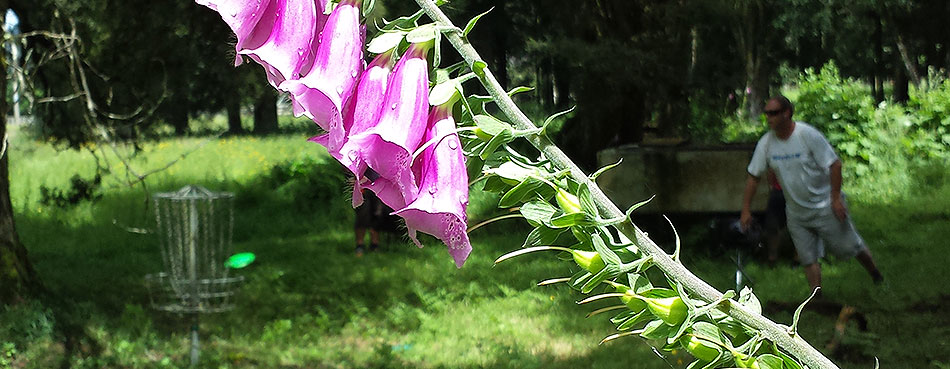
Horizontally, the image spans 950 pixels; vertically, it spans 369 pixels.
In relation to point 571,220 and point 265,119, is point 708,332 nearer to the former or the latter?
point 571,220

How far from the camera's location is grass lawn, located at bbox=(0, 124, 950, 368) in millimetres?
5875

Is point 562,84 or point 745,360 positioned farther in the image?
point 562,84

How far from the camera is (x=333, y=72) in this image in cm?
68

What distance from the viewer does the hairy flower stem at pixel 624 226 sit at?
67 centimetres

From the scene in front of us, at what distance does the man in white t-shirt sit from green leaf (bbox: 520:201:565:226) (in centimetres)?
489

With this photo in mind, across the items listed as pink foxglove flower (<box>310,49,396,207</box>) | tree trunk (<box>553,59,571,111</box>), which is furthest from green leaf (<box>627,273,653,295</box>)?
tree trunk (<box>553,59,571,111</box>)

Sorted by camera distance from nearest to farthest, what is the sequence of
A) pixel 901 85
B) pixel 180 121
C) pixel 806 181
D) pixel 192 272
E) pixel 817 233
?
1. pixel 806 181
2. pixel 817 233
3. pixel 192 272
4. pixel 901 85
5. pixel 180 121

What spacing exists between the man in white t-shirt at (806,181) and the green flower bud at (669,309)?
4.89 m

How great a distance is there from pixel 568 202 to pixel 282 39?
0.24 metres

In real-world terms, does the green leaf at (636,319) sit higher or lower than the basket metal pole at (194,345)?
higher

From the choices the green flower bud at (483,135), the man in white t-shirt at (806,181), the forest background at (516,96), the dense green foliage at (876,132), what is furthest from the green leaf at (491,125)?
the dense green foliage at (876,132)

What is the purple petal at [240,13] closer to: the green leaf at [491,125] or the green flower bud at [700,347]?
the green leaf at [491,125]

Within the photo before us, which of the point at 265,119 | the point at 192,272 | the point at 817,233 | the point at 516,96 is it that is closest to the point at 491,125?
the point at 817,233

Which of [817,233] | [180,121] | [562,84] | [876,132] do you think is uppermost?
[562,84]
